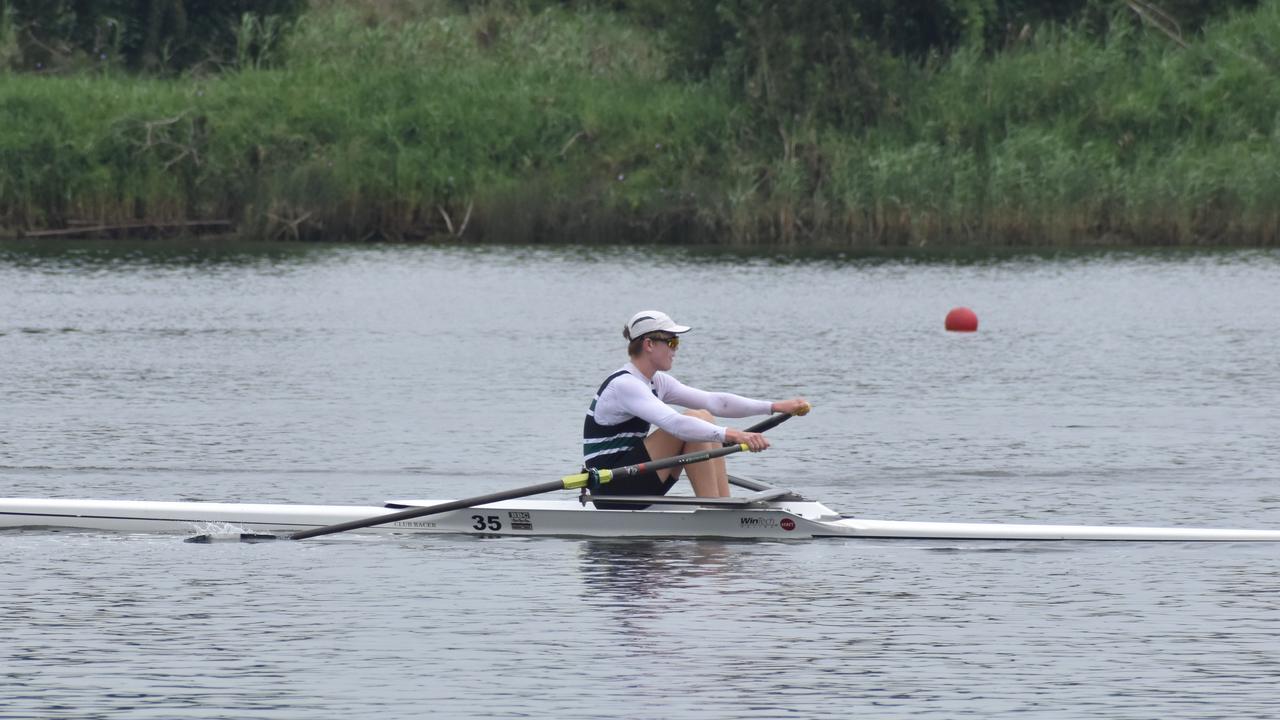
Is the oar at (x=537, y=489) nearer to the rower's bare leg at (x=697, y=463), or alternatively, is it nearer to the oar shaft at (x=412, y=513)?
the oar shaft at (x=412, y=513)

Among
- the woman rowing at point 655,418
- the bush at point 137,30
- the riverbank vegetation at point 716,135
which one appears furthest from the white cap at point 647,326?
the bush at point 137,30

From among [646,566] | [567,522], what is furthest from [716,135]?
[646,566]

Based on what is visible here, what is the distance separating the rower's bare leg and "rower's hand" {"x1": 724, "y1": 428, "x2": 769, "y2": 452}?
43cm

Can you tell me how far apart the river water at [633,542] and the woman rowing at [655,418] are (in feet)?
1.55

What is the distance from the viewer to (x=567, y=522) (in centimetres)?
1444

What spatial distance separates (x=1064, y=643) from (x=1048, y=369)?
16.3 m

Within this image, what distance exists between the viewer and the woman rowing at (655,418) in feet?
45.0

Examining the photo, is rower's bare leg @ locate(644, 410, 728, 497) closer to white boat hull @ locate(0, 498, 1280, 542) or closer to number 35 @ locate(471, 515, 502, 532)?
white boat hull @ locate(0, 498, 1280, 542)

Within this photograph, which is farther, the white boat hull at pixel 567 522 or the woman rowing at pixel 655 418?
the white boat hull at pixel 567 522

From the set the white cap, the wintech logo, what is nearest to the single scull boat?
the wintech logo

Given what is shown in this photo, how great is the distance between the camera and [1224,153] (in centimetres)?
4712

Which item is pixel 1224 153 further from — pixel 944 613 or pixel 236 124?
pixel 944 613

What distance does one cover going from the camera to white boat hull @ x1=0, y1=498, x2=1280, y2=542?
1418cm

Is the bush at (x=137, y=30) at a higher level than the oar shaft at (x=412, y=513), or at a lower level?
higher
